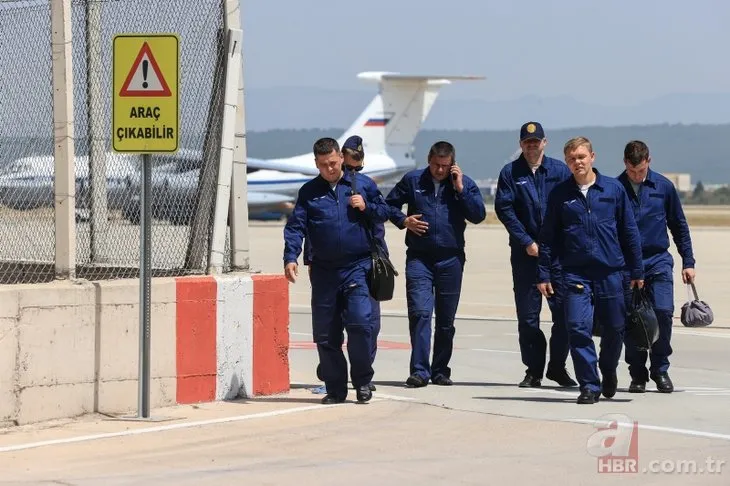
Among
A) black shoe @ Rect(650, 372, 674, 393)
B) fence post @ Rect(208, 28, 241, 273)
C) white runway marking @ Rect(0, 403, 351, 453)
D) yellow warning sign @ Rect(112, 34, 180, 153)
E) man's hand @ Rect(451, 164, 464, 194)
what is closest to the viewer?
white runway marking @ Rect(0, 403, 351, 453)

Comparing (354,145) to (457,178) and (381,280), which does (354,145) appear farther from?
(381,280)

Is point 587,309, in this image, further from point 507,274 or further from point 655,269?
point 507,274

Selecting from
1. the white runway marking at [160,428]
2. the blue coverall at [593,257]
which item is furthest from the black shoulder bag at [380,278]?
the blue coverall at [593,257]

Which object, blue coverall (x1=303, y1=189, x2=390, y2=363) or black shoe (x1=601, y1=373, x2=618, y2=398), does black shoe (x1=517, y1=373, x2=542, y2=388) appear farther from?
blue coverall (x1=303, y1=189, x2=390, y2=363)

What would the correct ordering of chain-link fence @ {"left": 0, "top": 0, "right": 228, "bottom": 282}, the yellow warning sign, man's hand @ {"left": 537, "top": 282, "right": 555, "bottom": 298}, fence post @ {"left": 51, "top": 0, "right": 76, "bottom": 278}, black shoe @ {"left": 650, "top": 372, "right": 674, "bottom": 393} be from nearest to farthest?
the yellow warning sign < fence post @ {"left": 51, "top": 0, "right": 76, "bottom": 278} < chain-link fence @ {"left": 0, "top": 0, "right": 228, "bottom": 282} < man's hand @ {"left": 537, "top": 282, "right": 555, "bottom": 298} < black shoe @ {"left": 650, "top": 372, "right": 674, "bottom": 393}

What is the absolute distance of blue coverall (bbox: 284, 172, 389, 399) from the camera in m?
11.1

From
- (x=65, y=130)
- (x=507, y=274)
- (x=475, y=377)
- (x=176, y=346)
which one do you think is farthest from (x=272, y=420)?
(x=507, y=274)

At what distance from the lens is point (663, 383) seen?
12102mm

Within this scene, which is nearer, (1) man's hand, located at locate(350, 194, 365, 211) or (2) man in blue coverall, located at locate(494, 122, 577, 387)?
(1) man's hand, located at locate(350, 194, 365, 211)

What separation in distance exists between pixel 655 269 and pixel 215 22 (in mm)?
3764

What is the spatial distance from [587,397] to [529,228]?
1695 mm

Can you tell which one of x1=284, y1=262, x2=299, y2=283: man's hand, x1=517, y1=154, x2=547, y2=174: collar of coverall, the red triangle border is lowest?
x1=284, y1=262, x2=299, y2=283: man's hand

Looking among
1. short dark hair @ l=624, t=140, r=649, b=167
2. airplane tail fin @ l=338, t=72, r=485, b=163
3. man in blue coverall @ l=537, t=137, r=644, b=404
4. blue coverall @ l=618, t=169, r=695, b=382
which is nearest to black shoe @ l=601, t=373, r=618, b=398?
man in blue coverall @ l=537, t=137, r=644, b=404

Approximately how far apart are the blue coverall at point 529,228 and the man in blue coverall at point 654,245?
0.56m
